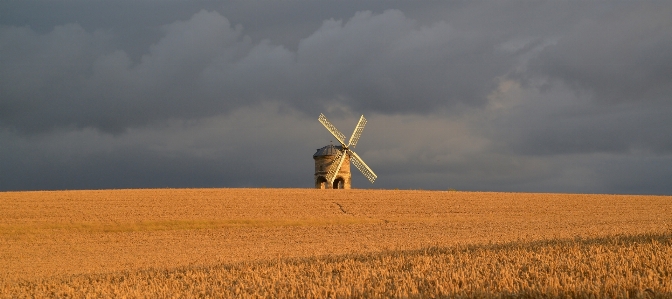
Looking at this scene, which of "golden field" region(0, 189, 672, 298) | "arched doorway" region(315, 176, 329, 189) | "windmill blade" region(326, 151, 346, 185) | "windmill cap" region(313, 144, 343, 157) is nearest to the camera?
"golden field" region(0, 189, 672, 298)

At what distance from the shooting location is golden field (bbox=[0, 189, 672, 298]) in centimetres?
884

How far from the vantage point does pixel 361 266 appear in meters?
11.4

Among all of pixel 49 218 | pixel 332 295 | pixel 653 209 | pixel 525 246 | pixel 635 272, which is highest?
pixel 653 209

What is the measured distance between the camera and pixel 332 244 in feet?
74.1

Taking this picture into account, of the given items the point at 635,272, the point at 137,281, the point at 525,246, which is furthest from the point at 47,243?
the point at 635,272

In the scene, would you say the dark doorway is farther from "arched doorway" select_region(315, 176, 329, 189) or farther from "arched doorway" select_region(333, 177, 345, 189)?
"arched doorway" select_region(315, 176, 329, 189)

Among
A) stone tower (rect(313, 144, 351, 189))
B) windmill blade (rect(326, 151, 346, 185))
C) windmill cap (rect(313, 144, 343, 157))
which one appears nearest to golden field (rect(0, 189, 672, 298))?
windmill blade (rect(326, 151, 346, 185))

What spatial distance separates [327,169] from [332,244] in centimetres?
2862

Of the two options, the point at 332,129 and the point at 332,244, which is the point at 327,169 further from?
the point at 332,244

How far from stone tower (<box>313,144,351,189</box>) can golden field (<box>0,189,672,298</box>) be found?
7058 mm

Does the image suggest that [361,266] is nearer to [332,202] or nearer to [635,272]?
[635,272]

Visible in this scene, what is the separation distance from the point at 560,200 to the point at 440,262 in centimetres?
3286

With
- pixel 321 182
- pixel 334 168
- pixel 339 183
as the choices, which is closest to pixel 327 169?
pixel 334 168

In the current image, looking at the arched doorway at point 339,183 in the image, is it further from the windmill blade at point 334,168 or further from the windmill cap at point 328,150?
the windmill cap at point 328,150
